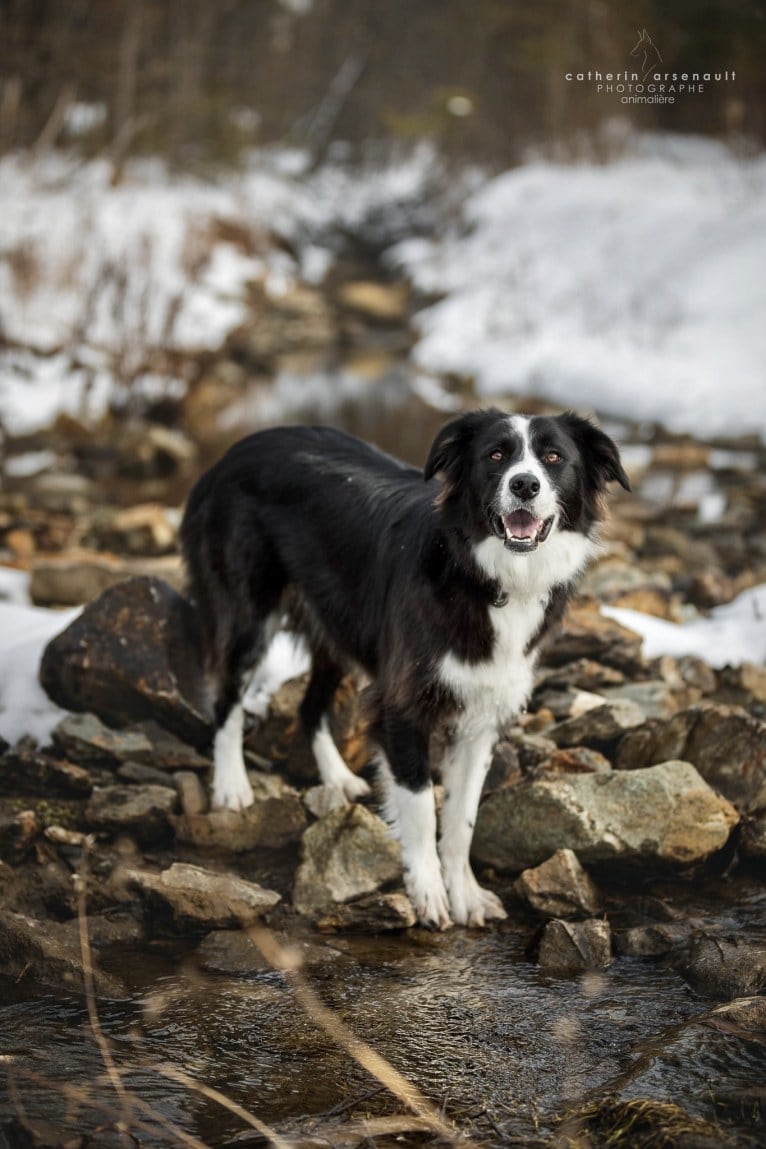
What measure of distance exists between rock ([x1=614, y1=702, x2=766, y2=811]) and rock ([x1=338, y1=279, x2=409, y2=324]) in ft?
60.0

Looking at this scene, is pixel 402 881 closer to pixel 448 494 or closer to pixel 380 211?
pixel 448 494

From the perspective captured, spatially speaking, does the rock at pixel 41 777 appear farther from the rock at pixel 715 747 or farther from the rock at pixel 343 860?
the rock at pixel 715 747

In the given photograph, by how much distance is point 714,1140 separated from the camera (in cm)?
274

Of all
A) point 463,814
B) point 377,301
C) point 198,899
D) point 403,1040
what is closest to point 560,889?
point 463,814

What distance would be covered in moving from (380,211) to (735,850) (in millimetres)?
29468

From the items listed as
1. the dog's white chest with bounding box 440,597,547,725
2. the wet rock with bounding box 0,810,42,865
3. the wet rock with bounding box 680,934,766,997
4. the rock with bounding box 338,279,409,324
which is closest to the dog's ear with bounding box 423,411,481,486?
the dog's white chest with bounding box 440,597,547,725

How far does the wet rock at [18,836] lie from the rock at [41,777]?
0.36 m

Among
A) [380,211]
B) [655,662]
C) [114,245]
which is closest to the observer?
[655,662]

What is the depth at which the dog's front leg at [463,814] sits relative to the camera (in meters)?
4.27

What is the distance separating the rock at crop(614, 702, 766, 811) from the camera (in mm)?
4750

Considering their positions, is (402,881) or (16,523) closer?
(402,881)

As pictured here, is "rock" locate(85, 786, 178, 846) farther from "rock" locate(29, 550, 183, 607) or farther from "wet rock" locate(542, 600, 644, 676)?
"wet rock" locate(542, 600, 644, 676)

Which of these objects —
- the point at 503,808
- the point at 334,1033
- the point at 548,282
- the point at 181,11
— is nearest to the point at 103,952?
the point at 334,1033

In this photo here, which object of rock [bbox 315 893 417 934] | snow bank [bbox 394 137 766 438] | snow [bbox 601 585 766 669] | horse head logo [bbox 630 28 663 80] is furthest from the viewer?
horse head logo [bbox 630 28 663 80]
